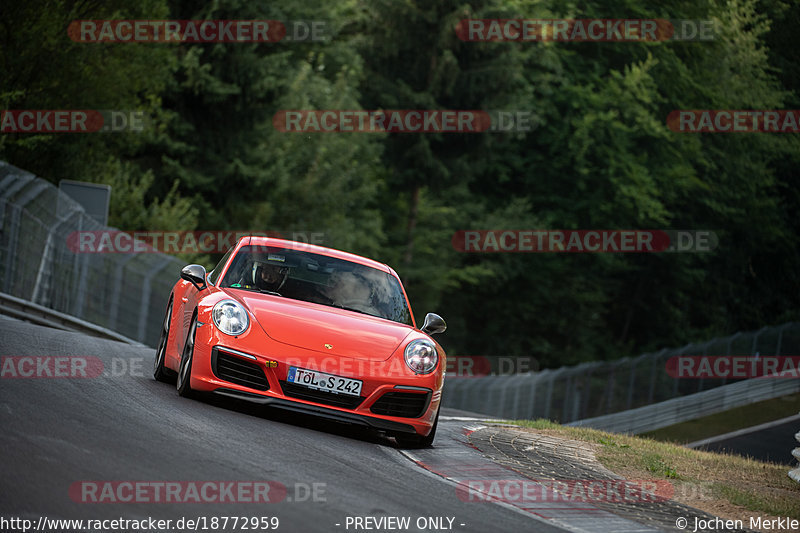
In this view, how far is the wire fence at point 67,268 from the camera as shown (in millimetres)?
17328

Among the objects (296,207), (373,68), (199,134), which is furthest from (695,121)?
(199,134)

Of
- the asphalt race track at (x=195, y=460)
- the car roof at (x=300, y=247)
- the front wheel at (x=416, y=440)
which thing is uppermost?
the car roof at (x=300, y=247)

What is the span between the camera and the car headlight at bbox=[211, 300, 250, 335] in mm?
8602

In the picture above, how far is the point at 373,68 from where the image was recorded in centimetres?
4519

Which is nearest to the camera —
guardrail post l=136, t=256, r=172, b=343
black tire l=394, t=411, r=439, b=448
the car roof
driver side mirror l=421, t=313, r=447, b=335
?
black tire l=394, t=411, r=439, b=448

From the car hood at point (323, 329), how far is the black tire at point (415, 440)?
846mm

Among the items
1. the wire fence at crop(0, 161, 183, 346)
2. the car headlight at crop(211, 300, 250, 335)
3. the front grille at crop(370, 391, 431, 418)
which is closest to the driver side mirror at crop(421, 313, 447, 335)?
the front grille at crop(370, 391, 431, 418)

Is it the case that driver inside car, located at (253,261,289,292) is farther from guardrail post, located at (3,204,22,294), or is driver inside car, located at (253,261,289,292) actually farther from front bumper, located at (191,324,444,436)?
guardrail post, located at (3,204,22,294)

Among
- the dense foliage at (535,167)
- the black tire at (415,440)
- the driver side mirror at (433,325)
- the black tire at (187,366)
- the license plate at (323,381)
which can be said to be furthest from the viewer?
the dense foliage at (535,167)

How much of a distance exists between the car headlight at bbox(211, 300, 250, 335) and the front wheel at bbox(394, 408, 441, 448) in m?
1.76

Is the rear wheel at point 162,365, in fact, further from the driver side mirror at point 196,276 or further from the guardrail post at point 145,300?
the guardrail post at point 145,300

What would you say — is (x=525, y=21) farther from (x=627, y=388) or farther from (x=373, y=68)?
(x=627, y=388)

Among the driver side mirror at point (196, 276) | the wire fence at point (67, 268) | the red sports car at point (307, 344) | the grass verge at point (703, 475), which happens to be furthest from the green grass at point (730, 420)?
the driver side mirror at point (196, 276)

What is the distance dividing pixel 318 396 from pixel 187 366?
46.9 inches
